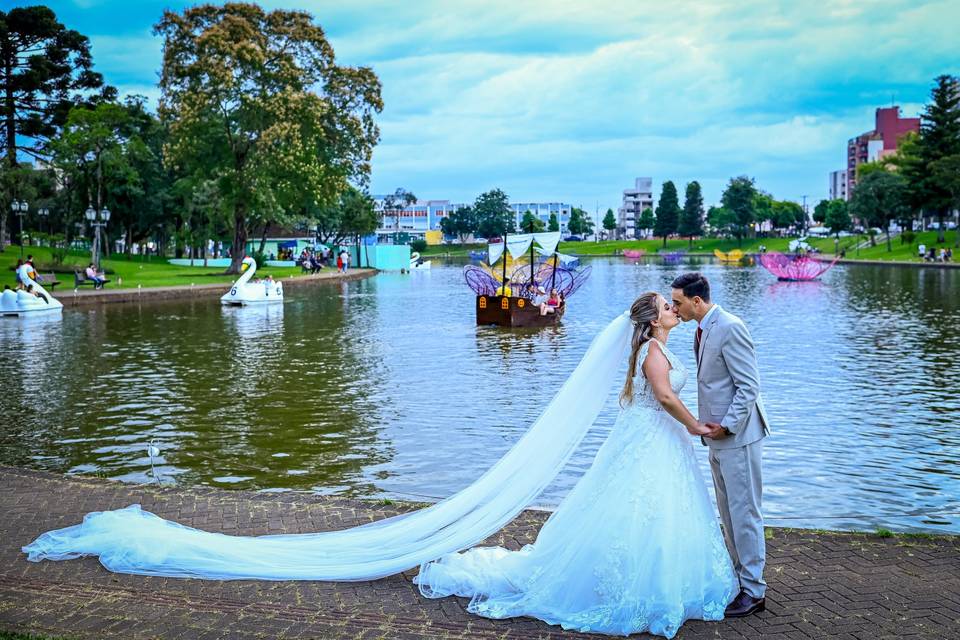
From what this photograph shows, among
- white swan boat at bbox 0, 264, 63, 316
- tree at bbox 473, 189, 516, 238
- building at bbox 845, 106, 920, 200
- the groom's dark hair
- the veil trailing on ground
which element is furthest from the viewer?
tree at bbox 473, 189, 516, 238

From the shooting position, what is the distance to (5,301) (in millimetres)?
29531

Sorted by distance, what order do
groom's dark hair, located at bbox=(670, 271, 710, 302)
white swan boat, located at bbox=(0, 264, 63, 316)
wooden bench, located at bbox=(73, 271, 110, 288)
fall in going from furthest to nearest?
wooden bench, located at bbox=(73, 271, 110, 288) → white swan boat, located at bbox=(0, 264, 63, 316) → groom's dark hair, located at bbox=(670, 271, 710, 302)

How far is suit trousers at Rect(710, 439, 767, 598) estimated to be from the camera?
523cm

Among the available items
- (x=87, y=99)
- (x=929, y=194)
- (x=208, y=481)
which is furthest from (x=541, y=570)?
(x=929, y=194)

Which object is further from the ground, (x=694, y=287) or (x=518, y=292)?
(x=694, y=287)

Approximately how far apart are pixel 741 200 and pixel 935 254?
58.0 m

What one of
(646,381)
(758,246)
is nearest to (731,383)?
(646,381)

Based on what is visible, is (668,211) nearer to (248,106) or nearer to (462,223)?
(462,223)

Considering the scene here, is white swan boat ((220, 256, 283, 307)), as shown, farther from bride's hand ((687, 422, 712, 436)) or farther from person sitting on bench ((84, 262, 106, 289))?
bride's hand ((687, 422, 712, 436))

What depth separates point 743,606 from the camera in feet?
17.1

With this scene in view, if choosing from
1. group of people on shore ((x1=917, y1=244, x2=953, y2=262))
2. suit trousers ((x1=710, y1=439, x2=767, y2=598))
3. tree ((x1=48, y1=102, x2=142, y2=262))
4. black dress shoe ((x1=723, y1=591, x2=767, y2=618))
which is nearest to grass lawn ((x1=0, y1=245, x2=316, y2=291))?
tree ((x1=48, y1=102, x2=142, y2=262))

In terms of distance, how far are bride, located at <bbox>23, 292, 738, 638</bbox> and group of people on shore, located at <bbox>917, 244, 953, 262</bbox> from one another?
66.3m

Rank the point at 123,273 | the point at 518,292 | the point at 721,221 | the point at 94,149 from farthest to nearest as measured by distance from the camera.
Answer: the point at 721,221, the point at 123,273, the point at 94,149, the point at 518,292

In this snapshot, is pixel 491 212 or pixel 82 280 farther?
pixel 491 212
